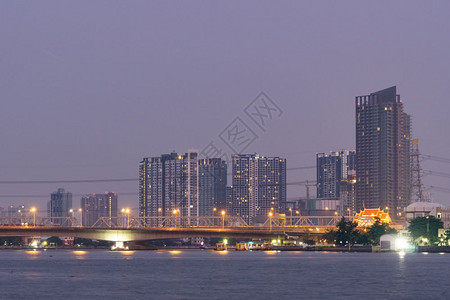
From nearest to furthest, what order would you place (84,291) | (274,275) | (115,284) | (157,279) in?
(84,291)
(115,284)
(157,279)
(274,275)

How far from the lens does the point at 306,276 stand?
120625 mm

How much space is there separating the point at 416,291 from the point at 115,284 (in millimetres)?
32223

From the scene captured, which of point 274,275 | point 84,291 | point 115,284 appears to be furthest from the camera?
point 274,275

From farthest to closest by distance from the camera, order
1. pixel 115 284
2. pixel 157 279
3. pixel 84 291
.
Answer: pixel 157 279 < pixel 115 284 < pixel 84 291

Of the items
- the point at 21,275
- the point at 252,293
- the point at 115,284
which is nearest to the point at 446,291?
the point at 252,293

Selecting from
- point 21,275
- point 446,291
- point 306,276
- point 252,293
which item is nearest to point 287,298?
point 252,293

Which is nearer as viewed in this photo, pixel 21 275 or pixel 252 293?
pixel 252 293

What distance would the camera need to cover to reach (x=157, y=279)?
11500 centimetres

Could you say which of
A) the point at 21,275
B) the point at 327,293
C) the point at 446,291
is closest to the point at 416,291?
the point at 446,291

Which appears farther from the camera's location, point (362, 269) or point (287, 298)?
point (362, 269)

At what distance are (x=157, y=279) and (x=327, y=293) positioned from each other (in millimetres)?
28010

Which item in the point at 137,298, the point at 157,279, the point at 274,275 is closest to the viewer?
the point at 137,298

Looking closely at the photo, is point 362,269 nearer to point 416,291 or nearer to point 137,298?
Answer: point 416,291

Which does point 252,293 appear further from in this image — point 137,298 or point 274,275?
point 274,275
